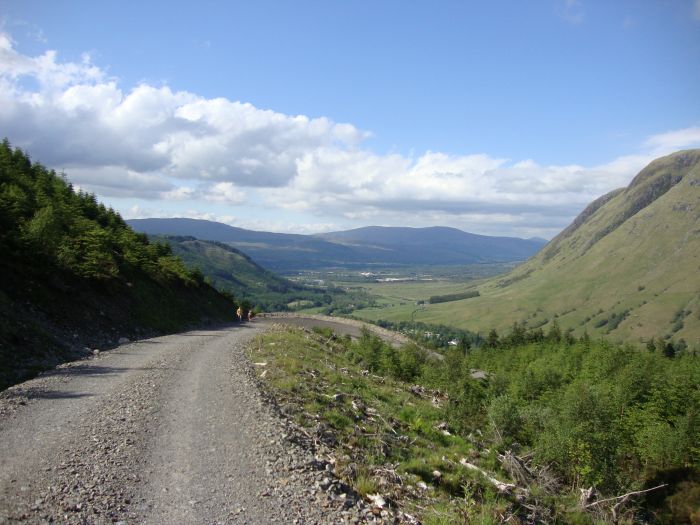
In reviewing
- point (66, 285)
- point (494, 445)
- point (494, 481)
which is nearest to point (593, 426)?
point (494, 445)

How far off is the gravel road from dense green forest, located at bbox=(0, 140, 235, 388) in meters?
6.13

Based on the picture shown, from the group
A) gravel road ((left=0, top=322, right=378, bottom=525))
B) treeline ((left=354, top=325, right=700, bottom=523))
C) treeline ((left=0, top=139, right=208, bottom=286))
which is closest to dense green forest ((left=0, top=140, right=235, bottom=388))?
treeline ((left=0, top=139, right=208, bottom=286))

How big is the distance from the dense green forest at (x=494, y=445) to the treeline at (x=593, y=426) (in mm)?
111

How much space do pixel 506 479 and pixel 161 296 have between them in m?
49.8

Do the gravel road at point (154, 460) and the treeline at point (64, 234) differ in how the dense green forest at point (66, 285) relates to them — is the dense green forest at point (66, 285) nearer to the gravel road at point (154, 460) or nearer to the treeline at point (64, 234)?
the treeline at point (64, 234)

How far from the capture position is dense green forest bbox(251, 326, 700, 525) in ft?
45.1

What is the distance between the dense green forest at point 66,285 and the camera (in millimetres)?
25094

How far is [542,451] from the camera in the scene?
22266 millimetres

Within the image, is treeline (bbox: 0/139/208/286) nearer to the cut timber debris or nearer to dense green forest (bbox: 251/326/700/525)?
dense green forest (bbox: 251/326/700/525)

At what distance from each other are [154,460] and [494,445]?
17.2 metres

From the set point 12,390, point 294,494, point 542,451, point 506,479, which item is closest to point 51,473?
point 294,494

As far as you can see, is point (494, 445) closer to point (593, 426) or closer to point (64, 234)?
point (593, 426)

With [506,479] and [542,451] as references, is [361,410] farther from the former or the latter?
[542,451]

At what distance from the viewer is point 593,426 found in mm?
27594
